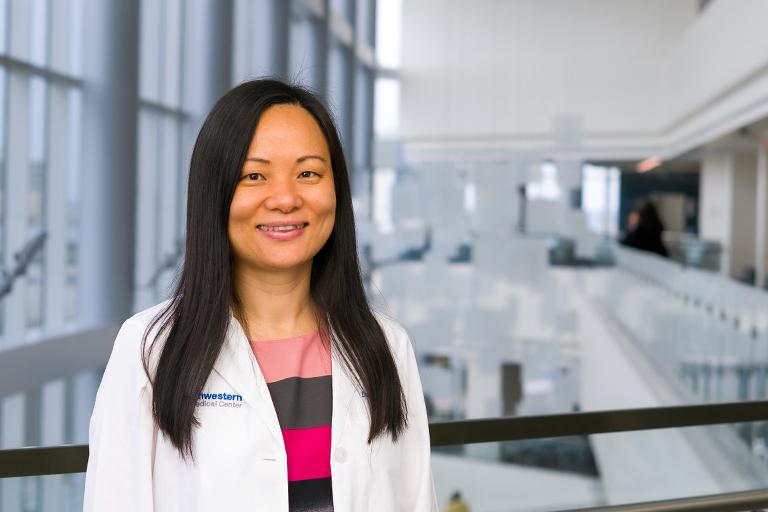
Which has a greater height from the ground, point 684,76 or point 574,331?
point 684,76

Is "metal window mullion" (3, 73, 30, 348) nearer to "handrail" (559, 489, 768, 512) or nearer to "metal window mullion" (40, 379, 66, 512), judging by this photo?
"metal window mullion" (40, 379, 66, 512)

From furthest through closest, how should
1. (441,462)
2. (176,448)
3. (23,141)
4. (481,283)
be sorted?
(481,283) < (23,141) < (441,462) < (176,448)

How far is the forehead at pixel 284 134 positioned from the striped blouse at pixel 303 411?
29cm

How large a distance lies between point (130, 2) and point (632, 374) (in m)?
6.71

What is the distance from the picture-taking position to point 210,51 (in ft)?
32.8

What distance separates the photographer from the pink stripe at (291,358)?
1299 millimetres

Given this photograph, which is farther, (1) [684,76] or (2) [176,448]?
(1) [684,76]

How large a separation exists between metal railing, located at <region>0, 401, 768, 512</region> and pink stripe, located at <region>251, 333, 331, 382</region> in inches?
19.8

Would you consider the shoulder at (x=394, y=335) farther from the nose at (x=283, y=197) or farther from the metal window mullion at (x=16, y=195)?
the metal window mullion at (x=16, y=195)

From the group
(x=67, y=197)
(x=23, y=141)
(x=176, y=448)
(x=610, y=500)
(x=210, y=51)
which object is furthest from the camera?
(x=210, y=51)

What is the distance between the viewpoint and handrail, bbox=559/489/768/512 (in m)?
1.96

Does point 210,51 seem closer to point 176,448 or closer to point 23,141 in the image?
point 23,141

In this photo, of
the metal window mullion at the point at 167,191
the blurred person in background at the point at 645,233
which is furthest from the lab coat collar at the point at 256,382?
the blurred person in background at the point at 645,233

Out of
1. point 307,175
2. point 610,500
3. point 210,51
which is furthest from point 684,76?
point 307,175
